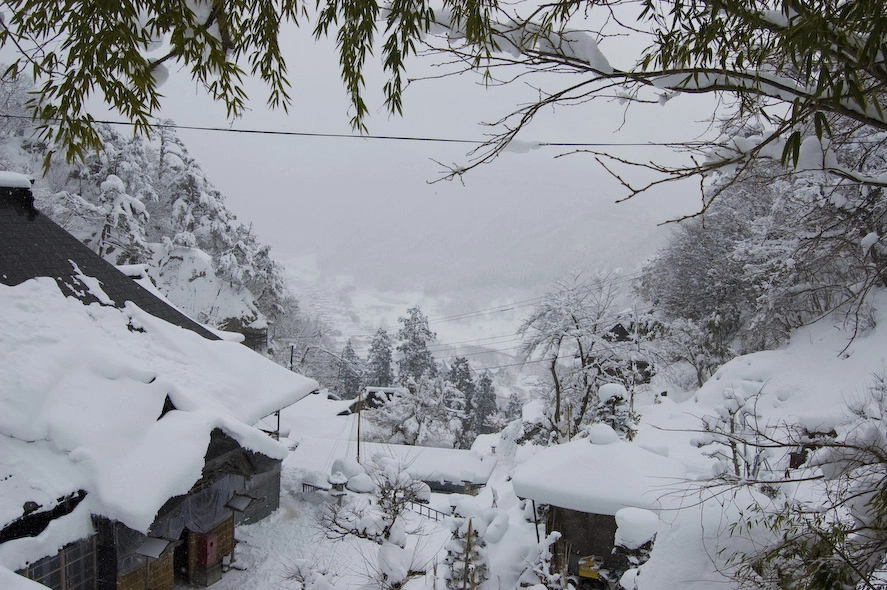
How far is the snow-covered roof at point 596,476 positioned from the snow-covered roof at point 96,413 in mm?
4388

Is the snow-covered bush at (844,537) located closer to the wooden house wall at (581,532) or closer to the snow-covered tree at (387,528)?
the snow-covered tree at (387,528)

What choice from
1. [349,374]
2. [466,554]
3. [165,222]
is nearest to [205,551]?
[466,554]

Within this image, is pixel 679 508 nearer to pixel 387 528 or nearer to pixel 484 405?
pixel 387 528

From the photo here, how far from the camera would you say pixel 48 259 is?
8.39 m

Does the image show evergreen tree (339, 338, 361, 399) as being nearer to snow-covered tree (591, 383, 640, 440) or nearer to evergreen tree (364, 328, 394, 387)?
evergreen tree (364, 328, 394, 387)

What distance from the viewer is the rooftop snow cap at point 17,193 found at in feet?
27.9

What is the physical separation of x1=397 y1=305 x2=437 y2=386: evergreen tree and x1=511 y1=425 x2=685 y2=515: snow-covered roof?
19.9m

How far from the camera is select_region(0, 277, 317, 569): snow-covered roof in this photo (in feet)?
18.8

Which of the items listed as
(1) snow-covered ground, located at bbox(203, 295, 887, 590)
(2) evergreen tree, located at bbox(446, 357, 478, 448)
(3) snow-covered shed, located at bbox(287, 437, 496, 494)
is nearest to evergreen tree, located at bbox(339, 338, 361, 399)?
(2) evergreen tree, located at bbox(446, 357, 478, 448)

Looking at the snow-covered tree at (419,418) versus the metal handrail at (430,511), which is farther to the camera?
the snow-covered tree at (419,418)

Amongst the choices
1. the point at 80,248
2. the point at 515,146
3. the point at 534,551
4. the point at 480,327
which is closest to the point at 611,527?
the point at 534,551

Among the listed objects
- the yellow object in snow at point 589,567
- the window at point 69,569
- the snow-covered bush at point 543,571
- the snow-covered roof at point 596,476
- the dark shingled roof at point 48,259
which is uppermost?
the dark shingled roof at point 48,259

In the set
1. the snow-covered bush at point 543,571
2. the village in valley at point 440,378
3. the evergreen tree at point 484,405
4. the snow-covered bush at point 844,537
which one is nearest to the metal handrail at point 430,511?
the village in valley at point 440,378

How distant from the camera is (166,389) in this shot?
7.29 meters
